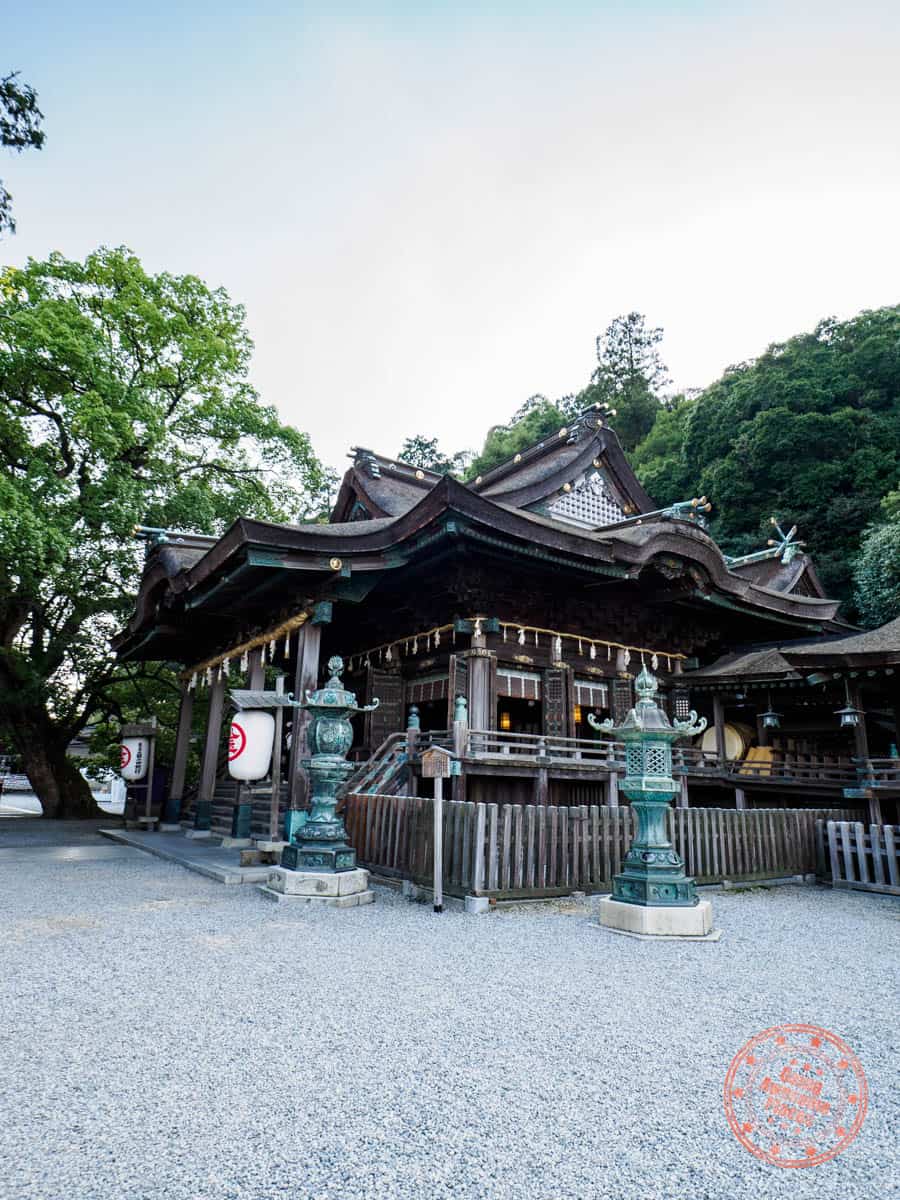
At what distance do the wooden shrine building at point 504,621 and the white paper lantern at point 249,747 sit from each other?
2.57 feet

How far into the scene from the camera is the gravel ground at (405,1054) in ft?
7.34

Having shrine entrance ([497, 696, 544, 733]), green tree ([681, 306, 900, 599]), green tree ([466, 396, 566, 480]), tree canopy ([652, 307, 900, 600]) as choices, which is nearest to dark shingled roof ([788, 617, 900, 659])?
shrine entrance ([497, 696, 544, 733])

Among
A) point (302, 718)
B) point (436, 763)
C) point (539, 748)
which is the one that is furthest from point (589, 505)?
point (436, 763)

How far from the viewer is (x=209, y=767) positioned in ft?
43.9

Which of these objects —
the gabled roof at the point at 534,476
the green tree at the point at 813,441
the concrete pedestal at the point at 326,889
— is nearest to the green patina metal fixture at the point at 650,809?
the concrete pedestal at the point at 326,889

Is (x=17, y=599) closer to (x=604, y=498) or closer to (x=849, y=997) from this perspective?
(x=604, y=498)

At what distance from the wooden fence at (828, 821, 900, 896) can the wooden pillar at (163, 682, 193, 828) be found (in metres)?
12.2

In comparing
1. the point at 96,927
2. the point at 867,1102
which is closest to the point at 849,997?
the point at 867,1102

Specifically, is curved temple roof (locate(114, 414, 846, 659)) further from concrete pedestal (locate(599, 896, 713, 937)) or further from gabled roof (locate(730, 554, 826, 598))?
concrete pedestal (locate(599, 896, 713, 937))

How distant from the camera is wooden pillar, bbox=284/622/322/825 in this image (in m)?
9.45

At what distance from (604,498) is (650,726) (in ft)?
33.6

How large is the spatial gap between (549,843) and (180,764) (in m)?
10.4

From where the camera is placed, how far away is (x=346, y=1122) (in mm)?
2545

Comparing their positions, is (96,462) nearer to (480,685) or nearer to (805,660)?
(480,685)
